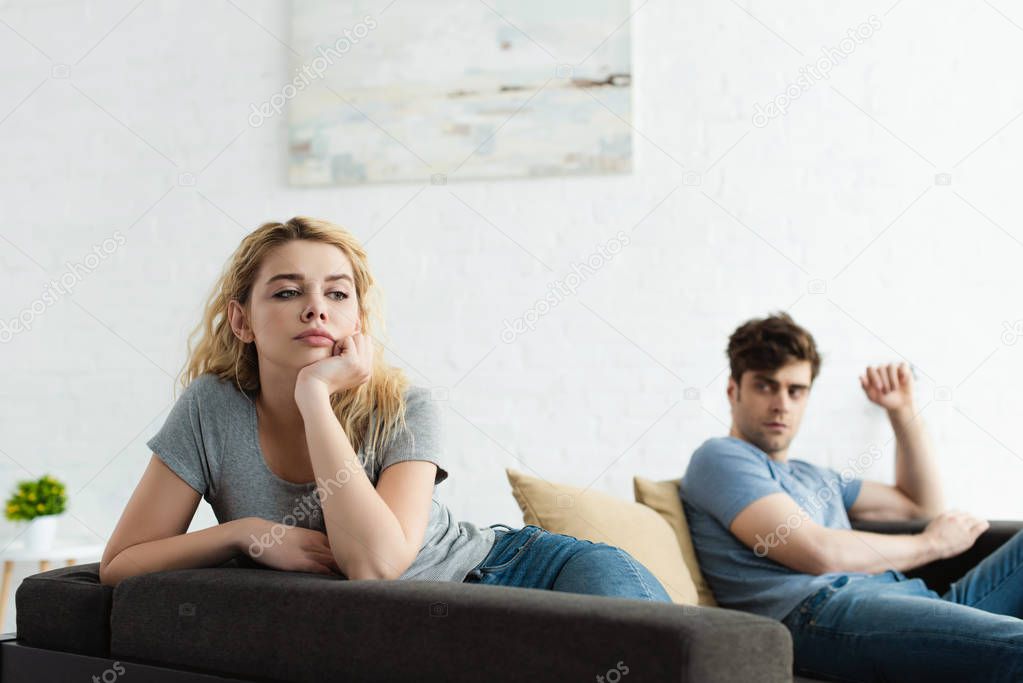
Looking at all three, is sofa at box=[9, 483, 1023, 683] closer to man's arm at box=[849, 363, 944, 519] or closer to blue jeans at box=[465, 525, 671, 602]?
blue jeans at box=[465, 525, 671, 602]

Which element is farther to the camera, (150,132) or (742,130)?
(150,132)

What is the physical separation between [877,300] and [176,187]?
2.17m

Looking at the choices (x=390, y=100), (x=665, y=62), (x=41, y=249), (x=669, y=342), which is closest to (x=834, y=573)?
(x=669, y=342)

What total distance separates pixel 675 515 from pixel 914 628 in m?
0.64

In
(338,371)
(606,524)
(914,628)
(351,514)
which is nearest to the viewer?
(351,514)

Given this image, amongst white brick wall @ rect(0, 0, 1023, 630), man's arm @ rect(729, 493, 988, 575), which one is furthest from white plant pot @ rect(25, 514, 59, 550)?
man's arm @ rect(729, 493, 988, 575)

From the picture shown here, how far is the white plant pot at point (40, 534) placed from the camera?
2.94m

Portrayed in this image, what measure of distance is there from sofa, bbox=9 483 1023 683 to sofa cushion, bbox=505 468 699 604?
0.77 m

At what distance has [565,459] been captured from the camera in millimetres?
2934

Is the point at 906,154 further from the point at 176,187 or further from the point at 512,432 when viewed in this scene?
the point at 176,187

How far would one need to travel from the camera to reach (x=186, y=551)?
58.8 inches

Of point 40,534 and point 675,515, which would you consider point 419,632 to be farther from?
point 40,534

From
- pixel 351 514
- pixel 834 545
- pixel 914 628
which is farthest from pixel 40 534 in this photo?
pixel 914 628

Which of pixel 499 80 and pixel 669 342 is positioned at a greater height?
pixel 499 80
